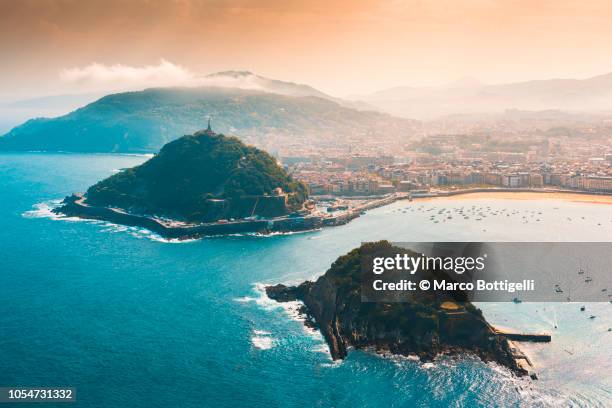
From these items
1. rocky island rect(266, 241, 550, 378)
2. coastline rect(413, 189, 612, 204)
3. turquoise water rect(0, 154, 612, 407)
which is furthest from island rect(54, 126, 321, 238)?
rocky island rect(266, 241, 550, 378)

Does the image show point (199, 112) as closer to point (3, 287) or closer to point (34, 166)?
point (34, 166)

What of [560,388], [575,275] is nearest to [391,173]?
[575,275]

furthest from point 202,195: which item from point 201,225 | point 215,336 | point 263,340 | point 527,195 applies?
point 527,195

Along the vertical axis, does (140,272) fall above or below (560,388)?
above

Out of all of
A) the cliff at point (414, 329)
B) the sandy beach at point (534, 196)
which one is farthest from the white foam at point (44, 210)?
the sandy beach at point (534, 196)

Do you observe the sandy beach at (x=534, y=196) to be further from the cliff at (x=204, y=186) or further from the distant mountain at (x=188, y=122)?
the distant mountain at (x=188, y=122)
